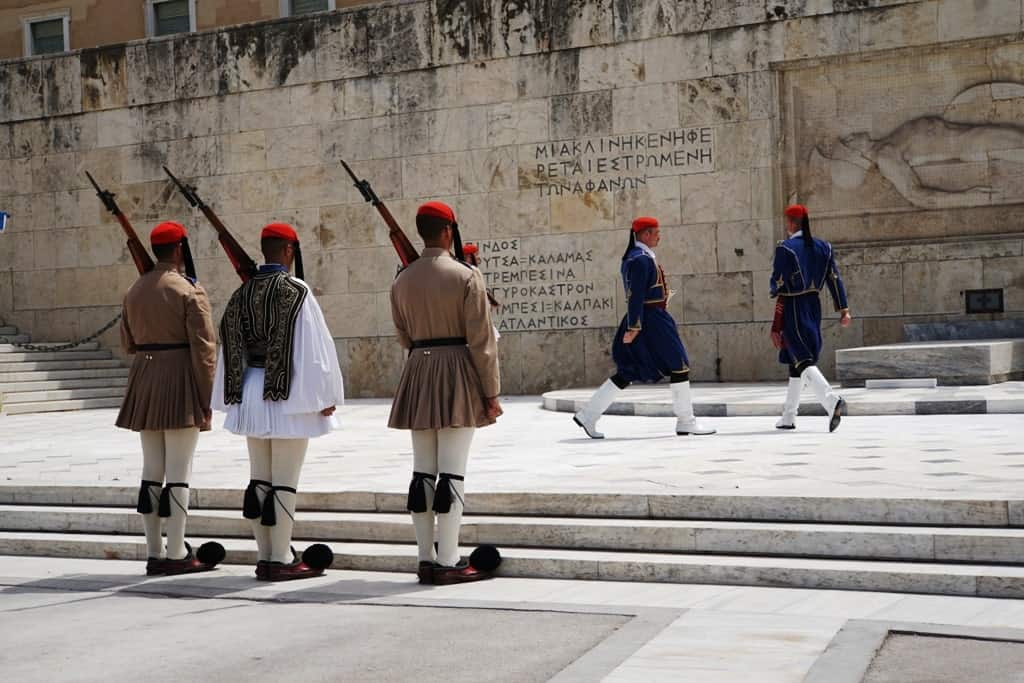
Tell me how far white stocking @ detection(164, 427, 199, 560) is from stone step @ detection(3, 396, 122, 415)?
452 inches

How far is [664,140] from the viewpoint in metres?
17.0

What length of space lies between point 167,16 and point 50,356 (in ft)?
A: 21.7

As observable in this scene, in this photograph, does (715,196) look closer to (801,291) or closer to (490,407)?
(801,291)

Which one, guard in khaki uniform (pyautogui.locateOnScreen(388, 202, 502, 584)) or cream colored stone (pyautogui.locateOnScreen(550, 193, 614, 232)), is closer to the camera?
guard in khaki uniform (pyautogui.locateOnScreen(388, 202, 502, 584))

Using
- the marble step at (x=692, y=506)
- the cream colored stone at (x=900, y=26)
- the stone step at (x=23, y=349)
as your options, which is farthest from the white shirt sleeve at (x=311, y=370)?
the stone step at (x=23, y=349)

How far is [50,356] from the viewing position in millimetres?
19594

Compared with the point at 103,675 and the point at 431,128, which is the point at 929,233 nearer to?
the point at 431,128

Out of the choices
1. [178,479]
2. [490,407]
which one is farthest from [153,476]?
[490,407]

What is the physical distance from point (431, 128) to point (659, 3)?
3446mm

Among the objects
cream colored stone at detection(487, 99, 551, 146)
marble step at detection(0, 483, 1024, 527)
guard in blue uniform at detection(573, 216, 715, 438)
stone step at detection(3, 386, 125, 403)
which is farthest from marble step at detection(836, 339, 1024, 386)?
stone step at detection(3, 386, 125, 403)

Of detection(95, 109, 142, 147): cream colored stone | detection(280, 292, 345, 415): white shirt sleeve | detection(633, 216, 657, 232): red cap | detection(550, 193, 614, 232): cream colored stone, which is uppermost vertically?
detection(95, 109, 142, 147): cream colored stone

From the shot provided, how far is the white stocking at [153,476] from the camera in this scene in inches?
283

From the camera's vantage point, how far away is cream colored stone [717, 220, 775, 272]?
16.5m

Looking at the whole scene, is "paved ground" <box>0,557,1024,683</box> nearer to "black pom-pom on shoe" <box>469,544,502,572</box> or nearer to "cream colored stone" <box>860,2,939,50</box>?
"black pom-pom on shoe" <box>469,544,502,572</box>
